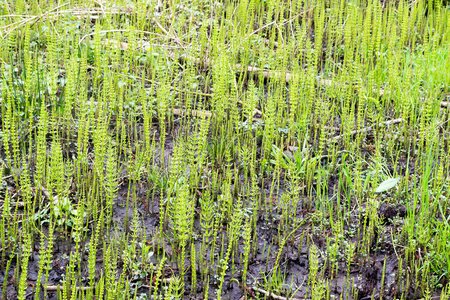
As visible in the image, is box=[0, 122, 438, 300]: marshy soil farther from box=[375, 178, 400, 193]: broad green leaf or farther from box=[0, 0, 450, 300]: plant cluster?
box=[375, 178, 400, 193]: broad green leaf

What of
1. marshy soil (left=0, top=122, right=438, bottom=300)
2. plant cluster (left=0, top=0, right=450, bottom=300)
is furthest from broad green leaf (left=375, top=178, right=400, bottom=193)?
marshy soil (left=0, top=122, right=438, bottom=300)

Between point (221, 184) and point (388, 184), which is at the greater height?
point (388, 184)

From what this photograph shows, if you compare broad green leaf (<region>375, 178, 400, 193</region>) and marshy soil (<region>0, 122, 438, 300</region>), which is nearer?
marshy soil (<region>0, 122, 438, 300</region>)

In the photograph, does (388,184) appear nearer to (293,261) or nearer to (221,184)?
(293,261)

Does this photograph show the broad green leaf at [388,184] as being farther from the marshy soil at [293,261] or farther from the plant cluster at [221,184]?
the marshy soil at [293,261]

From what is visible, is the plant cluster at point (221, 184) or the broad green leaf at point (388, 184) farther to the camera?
the broad green leaf at point (388, 184)

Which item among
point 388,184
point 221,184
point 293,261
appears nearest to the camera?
point 293,261

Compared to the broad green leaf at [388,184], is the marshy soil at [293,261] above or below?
below

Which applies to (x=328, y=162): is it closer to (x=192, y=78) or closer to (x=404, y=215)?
(x=404, y=215)

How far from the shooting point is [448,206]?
2795mm

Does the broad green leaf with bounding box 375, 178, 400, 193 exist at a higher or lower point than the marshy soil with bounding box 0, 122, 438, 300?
higher

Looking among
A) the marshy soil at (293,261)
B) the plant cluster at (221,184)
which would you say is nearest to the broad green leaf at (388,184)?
the plant cluster at (221,184)

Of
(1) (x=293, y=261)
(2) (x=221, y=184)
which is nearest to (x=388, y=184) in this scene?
(1) (x=293, y=261)

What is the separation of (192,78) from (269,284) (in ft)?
5.86
